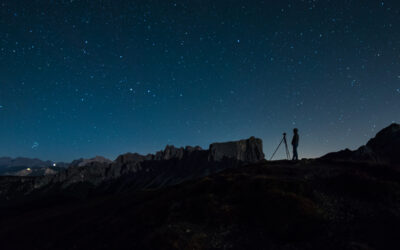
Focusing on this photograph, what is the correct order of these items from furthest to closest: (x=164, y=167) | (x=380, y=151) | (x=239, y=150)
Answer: (x=164, y=167) → (x=239, y=150) → (x=380, y=151)

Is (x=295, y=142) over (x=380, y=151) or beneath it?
over

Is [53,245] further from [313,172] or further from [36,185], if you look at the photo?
[36,185]

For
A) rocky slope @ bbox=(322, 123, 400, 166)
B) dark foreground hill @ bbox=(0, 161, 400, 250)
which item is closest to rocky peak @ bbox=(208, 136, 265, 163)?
rocky slope @ bbox=(322, 123, 400, 166)

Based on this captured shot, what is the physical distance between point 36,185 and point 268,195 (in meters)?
175

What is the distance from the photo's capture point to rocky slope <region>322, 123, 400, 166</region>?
108 ft

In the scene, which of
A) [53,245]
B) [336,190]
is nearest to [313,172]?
[336,190]

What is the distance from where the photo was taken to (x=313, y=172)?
16344 millimetres

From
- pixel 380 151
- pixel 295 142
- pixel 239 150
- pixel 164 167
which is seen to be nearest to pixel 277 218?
pixel 295 142

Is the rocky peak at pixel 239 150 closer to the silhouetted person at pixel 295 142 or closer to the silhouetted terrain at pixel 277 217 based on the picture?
the silhouetted person at pixel 295 142

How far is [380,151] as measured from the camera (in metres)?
40.1

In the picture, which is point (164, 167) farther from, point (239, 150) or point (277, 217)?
point (277, 217)

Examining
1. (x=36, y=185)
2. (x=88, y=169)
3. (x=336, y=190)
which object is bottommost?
(x=36, y=185)

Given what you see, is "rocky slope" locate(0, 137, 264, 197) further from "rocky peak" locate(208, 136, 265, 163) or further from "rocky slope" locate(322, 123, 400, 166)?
"rocky slope" locate(322, 123, 400, 166)

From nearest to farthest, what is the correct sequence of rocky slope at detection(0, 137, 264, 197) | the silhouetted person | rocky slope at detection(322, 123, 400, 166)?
the silhouetted person → rocky slope at detection(322, 123, 400, 166) → rocky slope at detection(0, 137, 264, 197)
